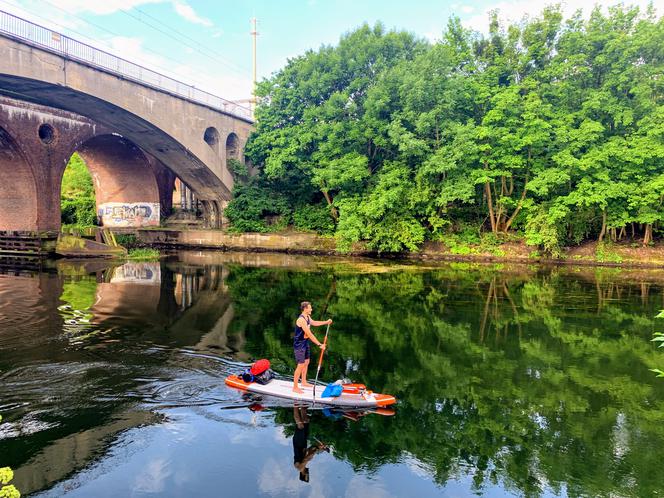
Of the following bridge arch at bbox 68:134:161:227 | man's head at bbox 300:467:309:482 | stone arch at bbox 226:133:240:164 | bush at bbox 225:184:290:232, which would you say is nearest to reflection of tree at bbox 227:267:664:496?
man's head at bbox 300:467:309:482

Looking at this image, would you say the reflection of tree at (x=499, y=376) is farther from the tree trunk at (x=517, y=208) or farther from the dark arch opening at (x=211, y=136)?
the dark arch opening at (x=211, y=136)

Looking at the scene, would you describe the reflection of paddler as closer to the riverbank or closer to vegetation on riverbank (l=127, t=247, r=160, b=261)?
A: vegetation on riverbank (l=127, t=247, r=160, b=261)

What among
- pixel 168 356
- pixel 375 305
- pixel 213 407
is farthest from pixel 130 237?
pixel 213 407

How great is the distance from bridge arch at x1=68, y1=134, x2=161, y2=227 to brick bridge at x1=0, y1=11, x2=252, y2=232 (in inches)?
3.5

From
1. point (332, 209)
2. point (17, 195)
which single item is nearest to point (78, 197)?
point (17, 195)

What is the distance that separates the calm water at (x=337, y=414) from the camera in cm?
565

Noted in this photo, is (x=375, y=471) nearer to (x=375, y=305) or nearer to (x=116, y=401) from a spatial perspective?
(x=116, y=401)

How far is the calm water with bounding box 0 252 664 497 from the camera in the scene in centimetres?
565

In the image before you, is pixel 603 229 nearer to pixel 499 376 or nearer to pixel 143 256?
pixel 499 376

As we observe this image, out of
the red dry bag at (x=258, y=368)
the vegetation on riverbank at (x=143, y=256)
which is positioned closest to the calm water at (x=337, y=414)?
the red dry bag at (x=258, y=368)

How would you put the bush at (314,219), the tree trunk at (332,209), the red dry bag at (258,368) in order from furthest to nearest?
the bush at (314,219) → the tree trunk at (332,209) → the red dry bag at (258,368)

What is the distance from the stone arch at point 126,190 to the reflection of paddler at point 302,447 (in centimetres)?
3851

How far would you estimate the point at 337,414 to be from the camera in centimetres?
730

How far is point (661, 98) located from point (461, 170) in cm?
1130
